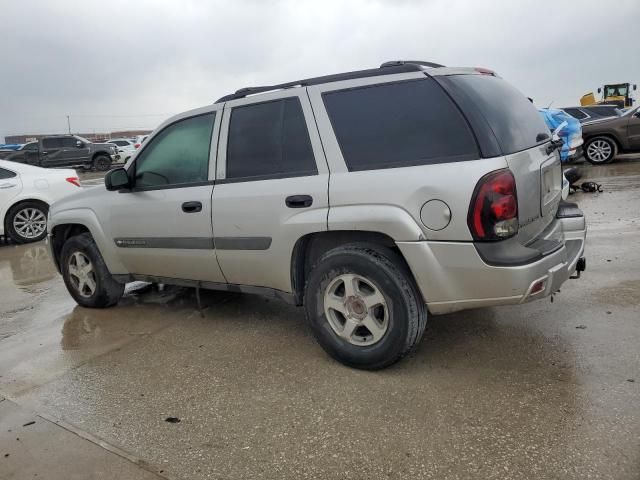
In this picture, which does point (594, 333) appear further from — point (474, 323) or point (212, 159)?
point (212, 159)

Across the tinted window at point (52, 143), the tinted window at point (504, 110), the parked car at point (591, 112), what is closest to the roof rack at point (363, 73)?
the tinted window at point (504, 110)

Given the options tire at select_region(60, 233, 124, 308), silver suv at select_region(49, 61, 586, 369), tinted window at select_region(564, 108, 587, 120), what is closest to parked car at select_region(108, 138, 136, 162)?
tinted window at select_region(564, 108, 587, 120)

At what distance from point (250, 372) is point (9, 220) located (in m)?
7.14

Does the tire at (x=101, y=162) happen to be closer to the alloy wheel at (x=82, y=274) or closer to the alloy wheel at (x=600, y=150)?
the alloy wheel at (x=600, y=150)

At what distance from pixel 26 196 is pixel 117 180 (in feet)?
18.2

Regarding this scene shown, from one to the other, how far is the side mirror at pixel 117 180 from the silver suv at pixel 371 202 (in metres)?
0.02

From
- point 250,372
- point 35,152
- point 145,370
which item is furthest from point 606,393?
point 35,152

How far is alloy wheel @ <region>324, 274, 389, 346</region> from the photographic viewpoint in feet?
10.1

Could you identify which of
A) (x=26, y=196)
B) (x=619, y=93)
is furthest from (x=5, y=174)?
(x=619, y=93)

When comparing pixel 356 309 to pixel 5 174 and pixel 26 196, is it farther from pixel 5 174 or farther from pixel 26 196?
pixel 5 174

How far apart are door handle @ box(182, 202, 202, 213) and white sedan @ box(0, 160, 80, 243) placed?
578 cm

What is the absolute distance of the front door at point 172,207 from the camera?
3.83 metres

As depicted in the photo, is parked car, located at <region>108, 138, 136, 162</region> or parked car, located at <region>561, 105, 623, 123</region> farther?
parked car, located at <region>108, 138, 136, 162</region>

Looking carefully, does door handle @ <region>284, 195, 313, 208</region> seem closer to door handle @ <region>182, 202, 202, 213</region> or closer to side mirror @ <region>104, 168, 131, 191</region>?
door handle @ <region>182, 202, 202, 213</region>
